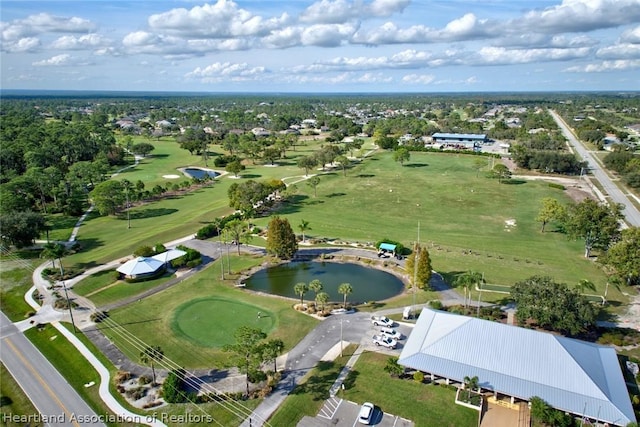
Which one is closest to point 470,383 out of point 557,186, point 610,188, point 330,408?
point 330,408

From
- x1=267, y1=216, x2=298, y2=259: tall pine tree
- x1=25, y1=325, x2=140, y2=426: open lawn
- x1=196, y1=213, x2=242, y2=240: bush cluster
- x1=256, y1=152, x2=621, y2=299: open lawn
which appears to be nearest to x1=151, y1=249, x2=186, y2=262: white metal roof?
x1=196, y1=213, x2=242, y2=240: bush cluster

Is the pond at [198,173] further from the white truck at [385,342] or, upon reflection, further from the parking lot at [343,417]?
the parking lot at [343,417]

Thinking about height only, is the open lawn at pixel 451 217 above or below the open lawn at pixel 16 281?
above

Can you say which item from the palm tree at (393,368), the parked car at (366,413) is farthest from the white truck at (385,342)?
the parked car at (366,413)

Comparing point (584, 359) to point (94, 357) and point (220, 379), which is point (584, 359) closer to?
point (220, 379)

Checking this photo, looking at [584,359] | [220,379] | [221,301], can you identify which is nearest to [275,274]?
[221,301]

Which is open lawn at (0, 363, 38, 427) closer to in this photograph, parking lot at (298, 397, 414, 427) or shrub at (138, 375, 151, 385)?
shrub at (138, 375, 151, 385)
